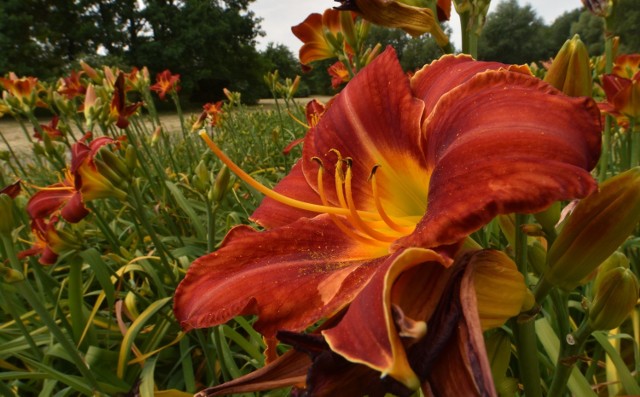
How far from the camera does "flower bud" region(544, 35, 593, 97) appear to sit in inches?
17.8

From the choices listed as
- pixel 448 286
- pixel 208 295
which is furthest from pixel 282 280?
pixel 448 286

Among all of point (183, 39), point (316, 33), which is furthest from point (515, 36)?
point (316, 33)

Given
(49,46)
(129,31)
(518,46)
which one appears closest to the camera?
(49,46)

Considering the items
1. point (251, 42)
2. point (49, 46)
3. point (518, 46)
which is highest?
point (49, 46)

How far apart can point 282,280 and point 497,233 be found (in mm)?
774

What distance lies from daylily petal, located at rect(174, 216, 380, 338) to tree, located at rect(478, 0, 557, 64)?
1326 inches

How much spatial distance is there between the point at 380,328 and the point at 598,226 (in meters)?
0.21

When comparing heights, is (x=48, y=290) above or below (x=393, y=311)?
below

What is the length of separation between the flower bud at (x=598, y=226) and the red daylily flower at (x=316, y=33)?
3.75 feet

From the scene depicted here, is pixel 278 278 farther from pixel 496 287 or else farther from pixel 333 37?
pixel 333 37

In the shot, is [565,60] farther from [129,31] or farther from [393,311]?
[129,31]

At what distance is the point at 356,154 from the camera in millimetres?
626

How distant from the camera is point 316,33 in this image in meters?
1.55

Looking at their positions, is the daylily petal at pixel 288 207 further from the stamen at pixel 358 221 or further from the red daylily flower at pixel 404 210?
the stamen at pixel 358 221
